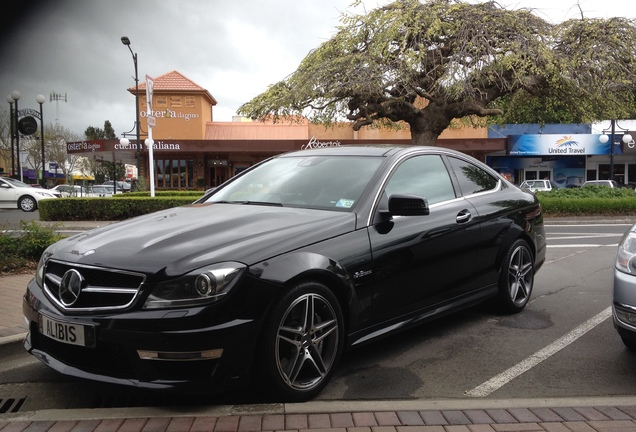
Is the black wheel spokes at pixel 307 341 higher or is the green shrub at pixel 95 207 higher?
the green shrub at pixel 95 207

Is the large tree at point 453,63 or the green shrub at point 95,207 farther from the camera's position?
the large tree at point 453,63

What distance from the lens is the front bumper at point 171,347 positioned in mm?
2758

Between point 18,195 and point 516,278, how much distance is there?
930 inches

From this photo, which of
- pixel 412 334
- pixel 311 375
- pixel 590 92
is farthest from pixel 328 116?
pixel 311 375

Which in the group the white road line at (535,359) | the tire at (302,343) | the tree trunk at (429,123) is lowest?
the white road line at (535,359)

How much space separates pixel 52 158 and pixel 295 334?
65.0 meters

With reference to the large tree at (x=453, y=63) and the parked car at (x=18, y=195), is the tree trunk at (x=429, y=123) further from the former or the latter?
the parked car at (x=18, y=195)

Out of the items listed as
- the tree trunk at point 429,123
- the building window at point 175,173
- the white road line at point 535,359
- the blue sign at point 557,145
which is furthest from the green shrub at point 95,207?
the blue sign at point 557,145

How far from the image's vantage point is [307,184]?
417 cm

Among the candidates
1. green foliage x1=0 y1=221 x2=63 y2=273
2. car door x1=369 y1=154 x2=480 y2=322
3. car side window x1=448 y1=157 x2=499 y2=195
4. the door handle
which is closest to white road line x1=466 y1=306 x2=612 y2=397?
car door x1=369 y1=154 x2=480 y2=322

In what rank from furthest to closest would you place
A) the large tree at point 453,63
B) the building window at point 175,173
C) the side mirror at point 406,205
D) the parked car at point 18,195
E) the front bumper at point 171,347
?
1. the building window at point 175,173
2. the parked car at point 18,195
3. the large tree at point 453,63
4. the side mirror at point 406,205
5. the front bumper at point 171,347

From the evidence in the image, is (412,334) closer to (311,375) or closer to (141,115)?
(311,375)

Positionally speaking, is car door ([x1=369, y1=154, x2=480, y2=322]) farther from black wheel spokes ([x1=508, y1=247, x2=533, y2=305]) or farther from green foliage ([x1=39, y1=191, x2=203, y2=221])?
green foliage ([x1=39, y1=191, x2=203, y2=221])

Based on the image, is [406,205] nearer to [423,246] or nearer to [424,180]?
[423,246]
